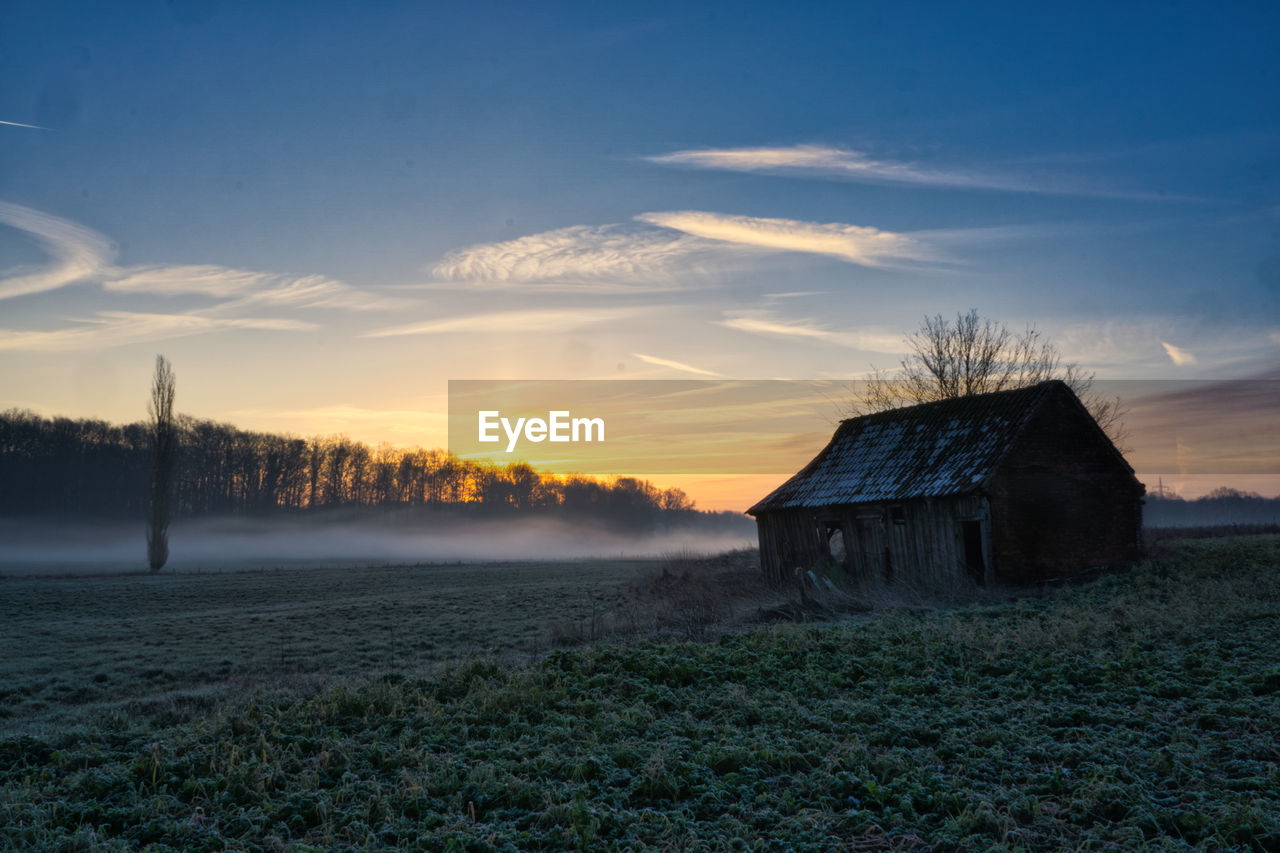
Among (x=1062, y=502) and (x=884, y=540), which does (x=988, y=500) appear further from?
(x=884, y=540)

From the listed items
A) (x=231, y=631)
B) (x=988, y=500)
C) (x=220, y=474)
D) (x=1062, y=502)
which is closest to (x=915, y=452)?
(x=988, y=500)

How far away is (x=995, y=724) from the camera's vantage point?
28.6 feet

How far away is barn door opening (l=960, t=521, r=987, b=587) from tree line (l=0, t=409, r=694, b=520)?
234ft

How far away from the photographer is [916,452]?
1046 inches

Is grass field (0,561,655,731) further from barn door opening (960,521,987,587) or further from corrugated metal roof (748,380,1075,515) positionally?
barn door opening (960,521,987,587)

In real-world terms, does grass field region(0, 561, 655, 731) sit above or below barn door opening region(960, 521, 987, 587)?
below

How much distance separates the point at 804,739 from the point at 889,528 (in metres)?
18.5

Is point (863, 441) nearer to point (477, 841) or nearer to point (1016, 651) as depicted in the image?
point (1016, 651)

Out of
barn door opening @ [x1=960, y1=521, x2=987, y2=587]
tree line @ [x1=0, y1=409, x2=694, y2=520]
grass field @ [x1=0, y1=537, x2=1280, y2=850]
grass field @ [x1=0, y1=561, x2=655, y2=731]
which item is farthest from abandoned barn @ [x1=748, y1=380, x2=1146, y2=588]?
tree line @ [x1=0, y1=409, x2=694, y2=520]

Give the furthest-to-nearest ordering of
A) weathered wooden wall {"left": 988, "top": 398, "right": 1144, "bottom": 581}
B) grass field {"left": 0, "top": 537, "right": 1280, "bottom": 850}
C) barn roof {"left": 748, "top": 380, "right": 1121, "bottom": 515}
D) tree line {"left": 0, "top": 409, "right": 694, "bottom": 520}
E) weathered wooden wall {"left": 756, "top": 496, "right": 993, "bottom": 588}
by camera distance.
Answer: tree line {"left": 0, "top": 409, "right": 694, "bottom": 520} → barn roof {"left": 748, "top": 380, "right": 1121, "bottom": 515} → weathered wooden wall {"left": 756, "top": 496, "right": 993, "bottom": 588} → weathered wooden wall {"left": 988, "top": 398, "right": 1144, "bottom": 581} → grass field {"left": 0, "top": 537, "right": 1280, "bottom": 850}

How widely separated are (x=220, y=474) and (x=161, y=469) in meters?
42.6

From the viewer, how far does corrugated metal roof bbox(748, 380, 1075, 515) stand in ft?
78.4

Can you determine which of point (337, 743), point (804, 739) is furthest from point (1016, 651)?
point (337, 743)

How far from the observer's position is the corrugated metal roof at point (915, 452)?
2391 centimetres
